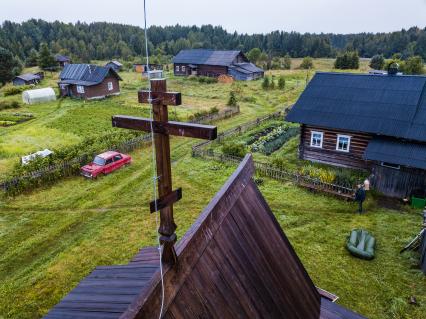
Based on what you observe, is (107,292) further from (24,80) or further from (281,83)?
(24,80)

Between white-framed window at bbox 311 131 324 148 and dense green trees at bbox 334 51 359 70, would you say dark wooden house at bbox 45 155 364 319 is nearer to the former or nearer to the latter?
white-framed window at bbox 311 131 324 148

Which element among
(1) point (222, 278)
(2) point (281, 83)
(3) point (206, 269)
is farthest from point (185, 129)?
(2) point (281, 83)

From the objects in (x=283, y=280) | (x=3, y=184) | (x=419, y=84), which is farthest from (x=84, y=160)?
(x=419, y=84)

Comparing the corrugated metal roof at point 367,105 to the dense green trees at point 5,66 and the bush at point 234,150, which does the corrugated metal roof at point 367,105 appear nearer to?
the bush at point 234,150

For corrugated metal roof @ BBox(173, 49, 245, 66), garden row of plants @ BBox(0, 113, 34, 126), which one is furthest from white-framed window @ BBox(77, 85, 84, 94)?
corrugated metal roof @ BBox(173, 49, 245, 66)

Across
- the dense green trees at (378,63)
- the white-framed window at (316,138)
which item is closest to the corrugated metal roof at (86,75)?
the white-framed window at (316,138)
